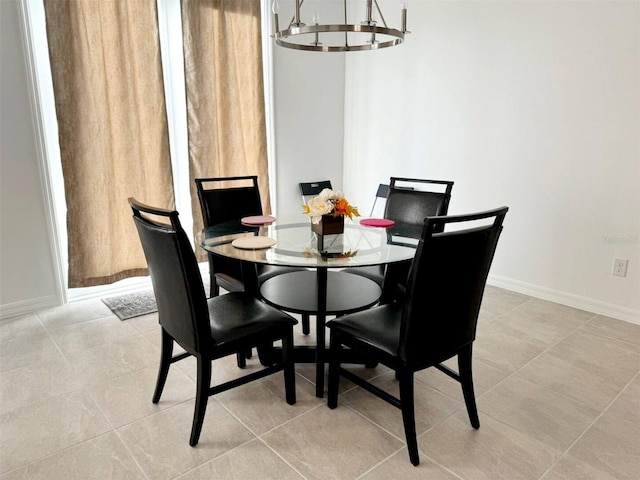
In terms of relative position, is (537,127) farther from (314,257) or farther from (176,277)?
(176,277)

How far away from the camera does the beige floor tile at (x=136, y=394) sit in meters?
2.04

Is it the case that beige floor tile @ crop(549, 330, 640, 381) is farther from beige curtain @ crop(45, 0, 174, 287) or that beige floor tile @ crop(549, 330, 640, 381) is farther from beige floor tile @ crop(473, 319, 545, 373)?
beige curtain @ crop(45, 0, 174, 287)

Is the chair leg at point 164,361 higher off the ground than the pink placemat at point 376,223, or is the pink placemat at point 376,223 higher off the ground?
the pink placemat at point 376,223

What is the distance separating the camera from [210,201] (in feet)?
9.20

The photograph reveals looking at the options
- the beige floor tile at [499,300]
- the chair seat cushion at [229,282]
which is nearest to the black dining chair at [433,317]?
the chair seat cushion at [229,282]

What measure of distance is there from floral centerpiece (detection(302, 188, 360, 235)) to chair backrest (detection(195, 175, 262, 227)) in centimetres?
81

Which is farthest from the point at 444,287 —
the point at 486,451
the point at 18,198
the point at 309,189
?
the point at 309,189

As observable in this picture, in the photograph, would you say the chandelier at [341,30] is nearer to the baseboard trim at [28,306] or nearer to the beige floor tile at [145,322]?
the beige floor tile at [145,322]

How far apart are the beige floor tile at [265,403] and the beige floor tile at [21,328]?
1487 mm

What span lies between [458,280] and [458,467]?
73cm

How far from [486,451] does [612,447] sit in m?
0.52

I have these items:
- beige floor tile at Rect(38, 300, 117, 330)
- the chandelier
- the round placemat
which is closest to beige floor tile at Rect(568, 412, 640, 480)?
the round placemat

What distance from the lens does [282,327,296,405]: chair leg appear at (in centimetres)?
204

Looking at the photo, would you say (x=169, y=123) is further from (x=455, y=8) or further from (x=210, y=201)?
(x=455, y=8)
